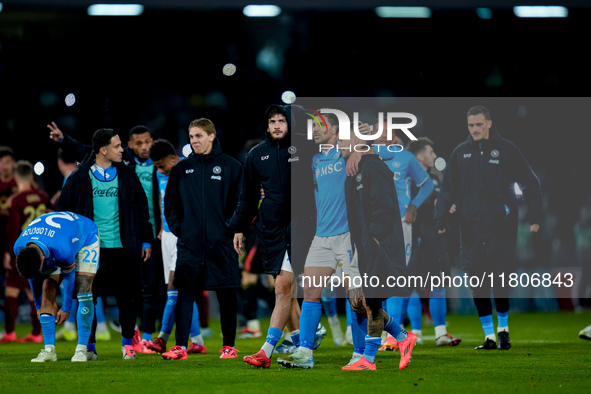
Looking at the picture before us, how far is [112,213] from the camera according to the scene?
8.93 meters

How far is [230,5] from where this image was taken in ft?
52.3

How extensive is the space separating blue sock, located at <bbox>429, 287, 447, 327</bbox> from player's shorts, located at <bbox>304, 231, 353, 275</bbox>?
3083 mm

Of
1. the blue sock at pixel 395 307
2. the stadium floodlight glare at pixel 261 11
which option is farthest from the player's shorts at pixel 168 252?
the stadium floodlight glare at pixel 261 11

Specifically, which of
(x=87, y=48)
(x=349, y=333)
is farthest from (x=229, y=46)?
(x=349, y=333)

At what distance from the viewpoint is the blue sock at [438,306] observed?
34.0ft

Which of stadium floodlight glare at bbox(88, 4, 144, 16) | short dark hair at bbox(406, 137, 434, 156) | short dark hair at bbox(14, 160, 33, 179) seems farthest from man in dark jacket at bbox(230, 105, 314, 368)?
stadium floodlight glare at bbox(88, 4, 144, 16)

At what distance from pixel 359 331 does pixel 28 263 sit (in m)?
2.89

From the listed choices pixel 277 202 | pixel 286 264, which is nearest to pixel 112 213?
pixel 277 202

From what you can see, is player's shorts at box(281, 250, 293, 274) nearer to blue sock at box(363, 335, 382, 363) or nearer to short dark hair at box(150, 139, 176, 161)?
blue sock at box(363, 335, 382, 363)

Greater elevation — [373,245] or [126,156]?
[126,156]

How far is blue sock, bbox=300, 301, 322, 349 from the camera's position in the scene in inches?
294

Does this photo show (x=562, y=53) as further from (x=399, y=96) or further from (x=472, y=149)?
(x=472, y=149)

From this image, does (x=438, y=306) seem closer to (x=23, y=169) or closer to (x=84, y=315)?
(x=84, y=315)

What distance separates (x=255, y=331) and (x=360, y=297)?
5.61 meters
